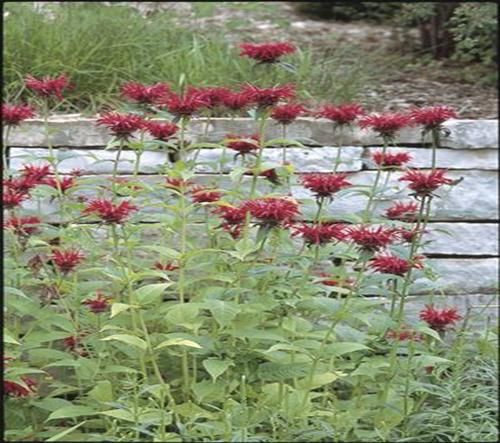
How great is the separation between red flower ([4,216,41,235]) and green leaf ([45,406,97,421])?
46cm

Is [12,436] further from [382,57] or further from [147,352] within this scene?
[382,57]

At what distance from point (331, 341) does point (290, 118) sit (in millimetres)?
585

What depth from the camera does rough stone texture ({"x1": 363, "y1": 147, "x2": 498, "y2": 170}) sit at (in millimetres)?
3768

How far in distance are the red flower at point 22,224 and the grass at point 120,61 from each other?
42.3 inches

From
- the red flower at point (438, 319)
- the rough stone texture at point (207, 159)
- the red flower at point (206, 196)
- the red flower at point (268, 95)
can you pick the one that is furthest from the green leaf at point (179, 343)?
the rough stone texture at point (207, 159)

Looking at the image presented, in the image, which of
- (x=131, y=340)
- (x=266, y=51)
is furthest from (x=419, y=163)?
(x=131, y=340)

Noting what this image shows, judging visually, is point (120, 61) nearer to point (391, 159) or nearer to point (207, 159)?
point (207, 159)

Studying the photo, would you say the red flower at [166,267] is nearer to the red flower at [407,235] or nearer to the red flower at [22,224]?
the red flower at [22,224]

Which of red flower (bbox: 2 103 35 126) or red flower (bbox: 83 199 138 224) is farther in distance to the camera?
red flower (bbox: 2 103 35 126)

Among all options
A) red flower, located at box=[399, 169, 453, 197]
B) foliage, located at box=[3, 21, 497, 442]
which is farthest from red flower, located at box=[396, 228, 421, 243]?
red flower, located at box=[399, 169, 453, 197]

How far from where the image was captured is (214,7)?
5227 mm

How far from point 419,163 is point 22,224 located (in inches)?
62.9

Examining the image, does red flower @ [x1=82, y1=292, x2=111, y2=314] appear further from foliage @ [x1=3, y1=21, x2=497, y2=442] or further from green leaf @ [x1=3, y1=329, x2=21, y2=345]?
green leaf @ [x1=3, y1=329, x2=21, y2=345]

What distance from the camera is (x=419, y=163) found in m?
3.77
